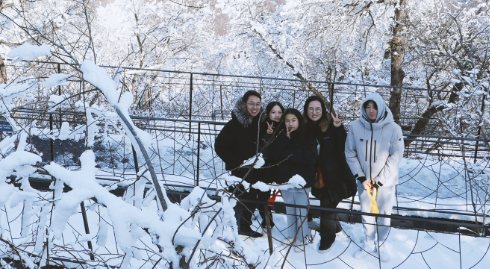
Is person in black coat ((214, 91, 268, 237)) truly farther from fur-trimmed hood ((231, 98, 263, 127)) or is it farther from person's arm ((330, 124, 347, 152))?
person's arm ((330, 124, 347, 152))

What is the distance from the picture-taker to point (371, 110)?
8.95ft

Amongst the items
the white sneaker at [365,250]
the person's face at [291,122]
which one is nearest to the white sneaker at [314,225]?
the white sneaker at [365,250]

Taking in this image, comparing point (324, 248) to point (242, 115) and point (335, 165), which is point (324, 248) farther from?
point (242, 115)

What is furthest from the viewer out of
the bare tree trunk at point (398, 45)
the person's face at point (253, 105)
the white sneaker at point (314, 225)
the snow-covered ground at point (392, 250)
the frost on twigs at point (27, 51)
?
the bare tree trunk at point (398, 45)

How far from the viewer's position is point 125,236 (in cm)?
89

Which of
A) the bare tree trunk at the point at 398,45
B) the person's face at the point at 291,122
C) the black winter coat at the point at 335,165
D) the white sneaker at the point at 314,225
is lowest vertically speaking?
the white sneaker at the point at 314,225

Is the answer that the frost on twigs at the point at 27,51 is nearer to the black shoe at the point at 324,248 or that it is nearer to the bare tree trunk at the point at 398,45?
the black shoe at the point at 324,248

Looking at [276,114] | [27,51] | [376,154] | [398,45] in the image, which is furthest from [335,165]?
[398,45]

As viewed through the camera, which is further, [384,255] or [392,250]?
[392,250]

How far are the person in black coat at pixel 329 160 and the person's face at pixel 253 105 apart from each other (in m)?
0.39

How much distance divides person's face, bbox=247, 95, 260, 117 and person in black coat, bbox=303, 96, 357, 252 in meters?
0.39

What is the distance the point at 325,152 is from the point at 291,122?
0.35 metres

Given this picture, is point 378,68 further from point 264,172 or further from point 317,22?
point 264,172

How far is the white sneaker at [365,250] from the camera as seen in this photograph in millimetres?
2726
